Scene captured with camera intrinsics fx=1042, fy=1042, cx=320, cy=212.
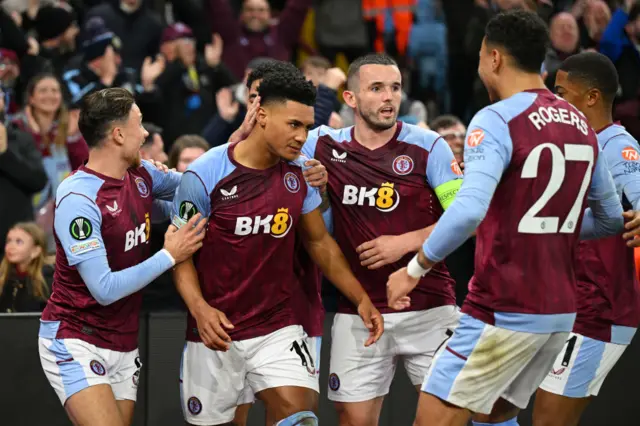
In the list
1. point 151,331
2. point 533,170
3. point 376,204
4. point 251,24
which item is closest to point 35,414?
point 151,331

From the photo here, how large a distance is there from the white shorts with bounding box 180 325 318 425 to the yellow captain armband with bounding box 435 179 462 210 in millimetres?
1096

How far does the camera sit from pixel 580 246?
612cm

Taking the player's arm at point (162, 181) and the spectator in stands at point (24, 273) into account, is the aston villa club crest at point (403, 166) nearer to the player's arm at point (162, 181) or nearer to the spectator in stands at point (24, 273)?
the player's arm at point (162, 181)

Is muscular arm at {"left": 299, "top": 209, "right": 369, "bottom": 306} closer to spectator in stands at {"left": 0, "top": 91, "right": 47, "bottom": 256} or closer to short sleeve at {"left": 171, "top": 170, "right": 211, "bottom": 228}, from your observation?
short sleeve at {"left": 171, "top": 170, "right": 211, "bottom": 228}

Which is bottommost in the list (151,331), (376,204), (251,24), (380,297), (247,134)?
(151,331)

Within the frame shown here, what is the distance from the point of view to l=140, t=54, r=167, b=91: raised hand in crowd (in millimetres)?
10398

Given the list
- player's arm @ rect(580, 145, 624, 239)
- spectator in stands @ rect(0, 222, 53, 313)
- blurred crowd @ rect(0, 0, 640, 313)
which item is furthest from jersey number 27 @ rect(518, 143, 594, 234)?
spectator in stands @ rect(0, 222, 53, 313)

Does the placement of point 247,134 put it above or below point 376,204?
above

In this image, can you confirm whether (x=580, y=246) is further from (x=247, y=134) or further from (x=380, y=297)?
(x=247, y=134)

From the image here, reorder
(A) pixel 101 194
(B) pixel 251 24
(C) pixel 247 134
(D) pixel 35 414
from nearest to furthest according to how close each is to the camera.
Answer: (A) pixel 101 194 < (C) pixel 247 134 < (D) pixel 35 414 < (B) pixel 251 24

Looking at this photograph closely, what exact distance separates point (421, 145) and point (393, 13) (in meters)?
5.86

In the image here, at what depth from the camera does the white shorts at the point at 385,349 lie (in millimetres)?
6062

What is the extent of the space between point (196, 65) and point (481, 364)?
7032 millimetres

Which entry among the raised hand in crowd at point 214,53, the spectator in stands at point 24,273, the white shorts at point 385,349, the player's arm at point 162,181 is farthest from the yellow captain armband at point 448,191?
the raised hand in crowd at point 214,53
